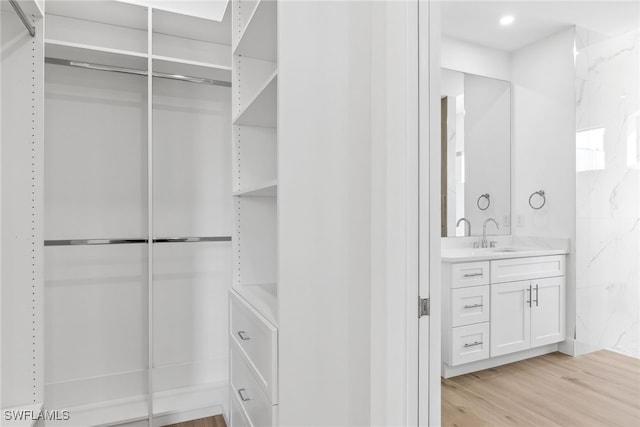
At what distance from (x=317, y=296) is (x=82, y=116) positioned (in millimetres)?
1836

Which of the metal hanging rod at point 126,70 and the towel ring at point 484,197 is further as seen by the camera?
the towel ring at point 484,197

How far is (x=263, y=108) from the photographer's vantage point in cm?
154

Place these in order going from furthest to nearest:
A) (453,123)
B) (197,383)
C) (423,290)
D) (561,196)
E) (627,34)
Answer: (453,123) < (197,383) < (561,196) < (423,290) < (627,34)

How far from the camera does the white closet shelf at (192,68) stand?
80.4 inches

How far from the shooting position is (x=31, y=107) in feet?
5.17

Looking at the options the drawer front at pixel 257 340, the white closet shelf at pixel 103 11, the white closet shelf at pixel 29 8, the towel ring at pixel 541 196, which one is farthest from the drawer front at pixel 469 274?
the white closet shelf at pixel 29 8

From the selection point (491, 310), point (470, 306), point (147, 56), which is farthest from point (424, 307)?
point (147, 56)

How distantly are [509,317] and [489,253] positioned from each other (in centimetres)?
44

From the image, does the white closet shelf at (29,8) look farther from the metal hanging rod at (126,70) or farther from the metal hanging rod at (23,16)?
the metal hanging rod at (126,70)

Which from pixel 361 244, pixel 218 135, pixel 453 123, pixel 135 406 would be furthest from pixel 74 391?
pixel 453 123

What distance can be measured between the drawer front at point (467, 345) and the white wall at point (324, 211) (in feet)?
3.25

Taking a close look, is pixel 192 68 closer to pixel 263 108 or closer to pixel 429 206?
pixel 263 108

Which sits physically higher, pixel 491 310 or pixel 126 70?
pixel 126 70

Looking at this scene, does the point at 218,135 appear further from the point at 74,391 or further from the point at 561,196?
the point at 561,196
